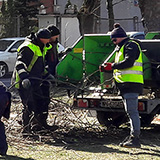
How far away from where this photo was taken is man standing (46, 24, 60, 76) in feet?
26.4

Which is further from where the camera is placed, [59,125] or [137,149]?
[59,125]

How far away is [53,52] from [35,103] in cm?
100

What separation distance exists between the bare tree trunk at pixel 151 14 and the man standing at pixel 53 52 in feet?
26.1

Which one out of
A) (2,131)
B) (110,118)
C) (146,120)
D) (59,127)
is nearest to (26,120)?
(59,127)

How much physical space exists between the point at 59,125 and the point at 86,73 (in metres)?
1.35

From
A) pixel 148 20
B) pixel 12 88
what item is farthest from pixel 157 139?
pixel 148 20

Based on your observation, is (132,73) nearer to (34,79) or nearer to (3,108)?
(34,79)

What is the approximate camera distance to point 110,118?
8578 millimetres

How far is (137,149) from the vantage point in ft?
22.4

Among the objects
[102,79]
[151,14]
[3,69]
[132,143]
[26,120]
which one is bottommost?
[132,143]

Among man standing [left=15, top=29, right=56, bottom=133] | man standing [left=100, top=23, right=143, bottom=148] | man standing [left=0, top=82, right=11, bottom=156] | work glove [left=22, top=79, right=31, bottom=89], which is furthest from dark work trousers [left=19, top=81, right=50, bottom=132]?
man standing [left=100, top=23, right=143, bottom=148]

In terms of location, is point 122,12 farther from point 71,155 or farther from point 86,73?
point 71,155

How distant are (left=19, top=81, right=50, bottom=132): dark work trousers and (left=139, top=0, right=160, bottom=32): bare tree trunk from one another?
8.62 m

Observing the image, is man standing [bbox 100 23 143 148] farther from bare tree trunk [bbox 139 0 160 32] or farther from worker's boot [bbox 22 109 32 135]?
bare tree trunk [bbox 139 0 160 32]
